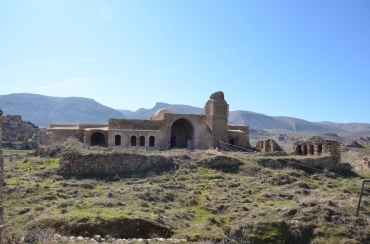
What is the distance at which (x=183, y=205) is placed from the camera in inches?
585

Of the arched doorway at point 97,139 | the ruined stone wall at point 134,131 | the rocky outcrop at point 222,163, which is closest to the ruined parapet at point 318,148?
the rocky outcrop at point 222,163

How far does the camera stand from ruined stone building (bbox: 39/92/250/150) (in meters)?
26.7

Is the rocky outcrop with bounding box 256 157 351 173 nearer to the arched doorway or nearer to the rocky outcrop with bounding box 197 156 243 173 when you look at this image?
the rocky outcrop with bounding box 197 156 243 173

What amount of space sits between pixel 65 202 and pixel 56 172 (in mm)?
4876

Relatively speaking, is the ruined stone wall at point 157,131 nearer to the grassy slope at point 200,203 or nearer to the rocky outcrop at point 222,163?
the rocky outcrop at point 222,163

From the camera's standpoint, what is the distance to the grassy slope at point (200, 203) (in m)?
12.3

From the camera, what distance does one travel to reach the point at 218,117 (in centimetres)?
2995

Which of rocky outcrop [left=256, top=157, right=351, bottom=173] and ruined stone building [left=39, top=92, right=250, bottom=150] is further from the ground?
ruined stone building [left=39, top=92, right=250, bottom=150]

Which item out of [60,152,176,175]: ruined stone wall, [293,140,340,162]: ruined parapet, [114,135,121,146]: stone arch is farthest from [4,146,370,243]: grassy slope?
[114,135,121,146]: stone arch

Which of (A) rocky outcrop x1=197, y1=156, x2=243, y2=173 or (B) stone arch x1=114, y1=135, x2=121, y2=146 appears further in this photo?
(B) stone arch x1=114, y1=135, x2=121, y2=146

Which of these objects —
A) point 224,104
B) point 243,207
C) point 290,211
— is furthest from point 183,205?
point 224,104

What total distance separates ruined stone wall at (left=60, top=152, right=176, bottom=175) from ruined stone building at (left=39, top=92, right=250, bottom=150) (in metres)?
6.99

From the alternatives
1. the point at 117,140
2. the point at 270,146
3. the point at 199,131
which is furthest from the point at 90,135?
the point at 270,146

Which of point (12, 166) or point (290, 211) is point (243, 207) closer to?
point (290, 211)
